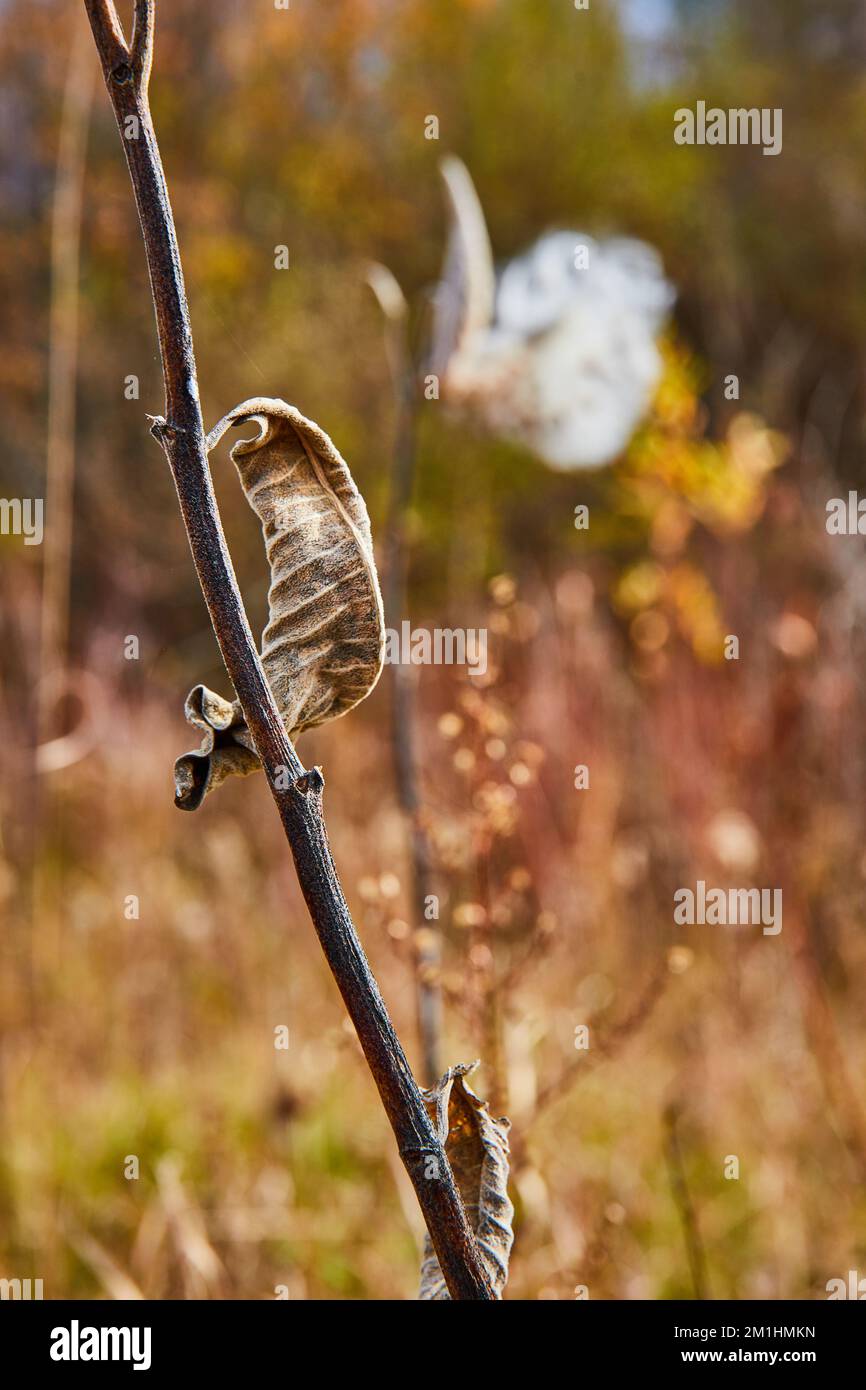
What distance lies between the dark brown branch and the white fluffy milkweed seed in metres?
0.48

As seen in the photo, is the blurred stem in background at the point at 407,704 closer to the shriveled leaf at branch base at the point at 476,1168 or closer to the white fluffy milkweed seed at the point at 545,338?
the white fluffy milkweed seed at the point at 545,338

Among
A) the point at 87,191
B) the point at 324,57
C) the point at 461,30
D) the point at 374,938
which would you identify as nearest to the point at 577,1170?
the point at 374,938

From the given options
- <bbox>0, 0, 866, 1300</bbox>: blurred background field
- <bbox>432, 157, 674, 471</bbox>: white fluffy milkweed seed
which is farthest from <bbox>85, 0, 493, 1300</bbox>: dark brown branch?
<bbox>432, 157, 674, 471</bbox>: white fluffy milkweed seed

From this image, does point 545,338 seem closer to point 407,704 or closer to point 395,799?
point 407,704

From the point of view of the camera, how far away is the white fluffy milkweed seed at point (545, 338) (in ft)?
2.45

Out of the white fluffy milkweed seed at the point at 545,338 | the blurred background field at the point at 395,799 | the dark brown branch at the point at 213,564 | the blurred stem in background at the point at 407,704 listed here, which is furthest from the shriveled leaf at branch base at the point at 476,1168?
the white fluffy milkweed seed at the point at 545,338

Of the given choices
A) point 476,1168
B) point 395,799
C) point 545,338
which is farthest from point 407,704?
point 395,799

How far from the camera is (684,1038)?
2277 mm

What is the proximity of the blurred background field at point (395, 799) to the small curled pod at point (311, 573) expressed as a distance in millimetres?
229

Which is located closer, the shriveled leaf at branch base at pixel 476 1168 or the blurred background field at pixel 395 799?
the shriveled leaf at branch base at pixel 476 1168

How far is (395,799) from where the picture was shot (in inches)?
89.4

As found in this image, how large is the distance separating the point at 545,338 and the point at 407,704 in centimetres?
41
